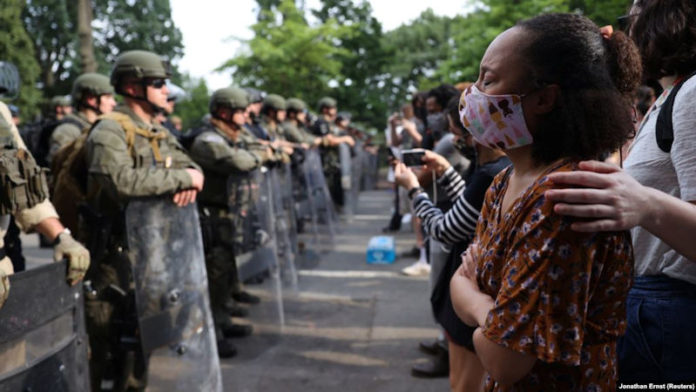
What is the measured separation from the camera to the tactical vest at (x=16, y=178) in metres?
2.36

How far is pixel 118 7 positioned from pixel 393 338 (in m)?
33.9

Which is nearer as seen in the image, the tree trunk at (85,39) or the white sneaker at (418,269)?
the white sneaker at (418,269)

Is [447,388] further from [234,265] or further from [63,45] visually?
[63,45]

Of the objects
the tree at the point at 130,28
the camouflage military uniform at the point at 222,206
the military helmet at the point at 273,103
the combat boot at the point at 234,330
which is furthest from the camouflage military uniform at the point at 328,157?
the tree at the point at 130,28

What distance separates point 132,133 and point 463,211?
84.4 inches

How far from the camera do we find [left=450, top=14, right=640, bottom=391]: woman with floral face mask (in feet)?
3.85

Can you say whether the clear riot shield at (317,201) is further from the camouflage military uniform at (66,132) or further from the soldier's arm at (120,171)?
the soldier's arm at (120,171)

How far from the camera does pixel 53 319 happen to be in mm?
2162

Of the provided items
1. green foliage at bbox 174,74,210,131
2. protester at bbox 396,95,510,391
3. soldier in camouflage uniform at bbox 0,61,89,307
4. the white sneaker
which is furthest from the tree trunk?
green foliage at bbox 174,74,210,131

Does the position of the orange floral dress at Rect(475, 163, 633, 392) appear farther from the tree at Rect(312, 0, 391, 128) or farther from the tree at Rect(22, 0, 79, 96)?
the tree at Rect(22, 0, 79, 96)

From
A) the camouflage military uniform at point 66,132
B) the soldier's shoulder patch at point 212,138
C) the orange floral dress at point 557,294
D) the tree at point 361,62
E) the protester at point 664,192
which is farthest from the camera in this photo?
the tree at point 361,62

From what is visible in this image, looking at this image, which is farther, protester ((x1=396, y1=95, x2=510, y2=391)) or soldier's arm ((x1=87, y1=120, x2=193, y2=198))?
soldier's arm ((x1=87, y1=120, x2=193, y2=198))

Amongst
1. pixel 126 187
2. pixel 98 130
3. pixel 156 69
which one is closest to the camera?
pixel 126 187

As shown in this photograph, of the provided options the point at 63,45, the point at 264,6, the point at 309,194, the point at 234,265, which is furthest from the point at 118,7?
the point at 234,265
